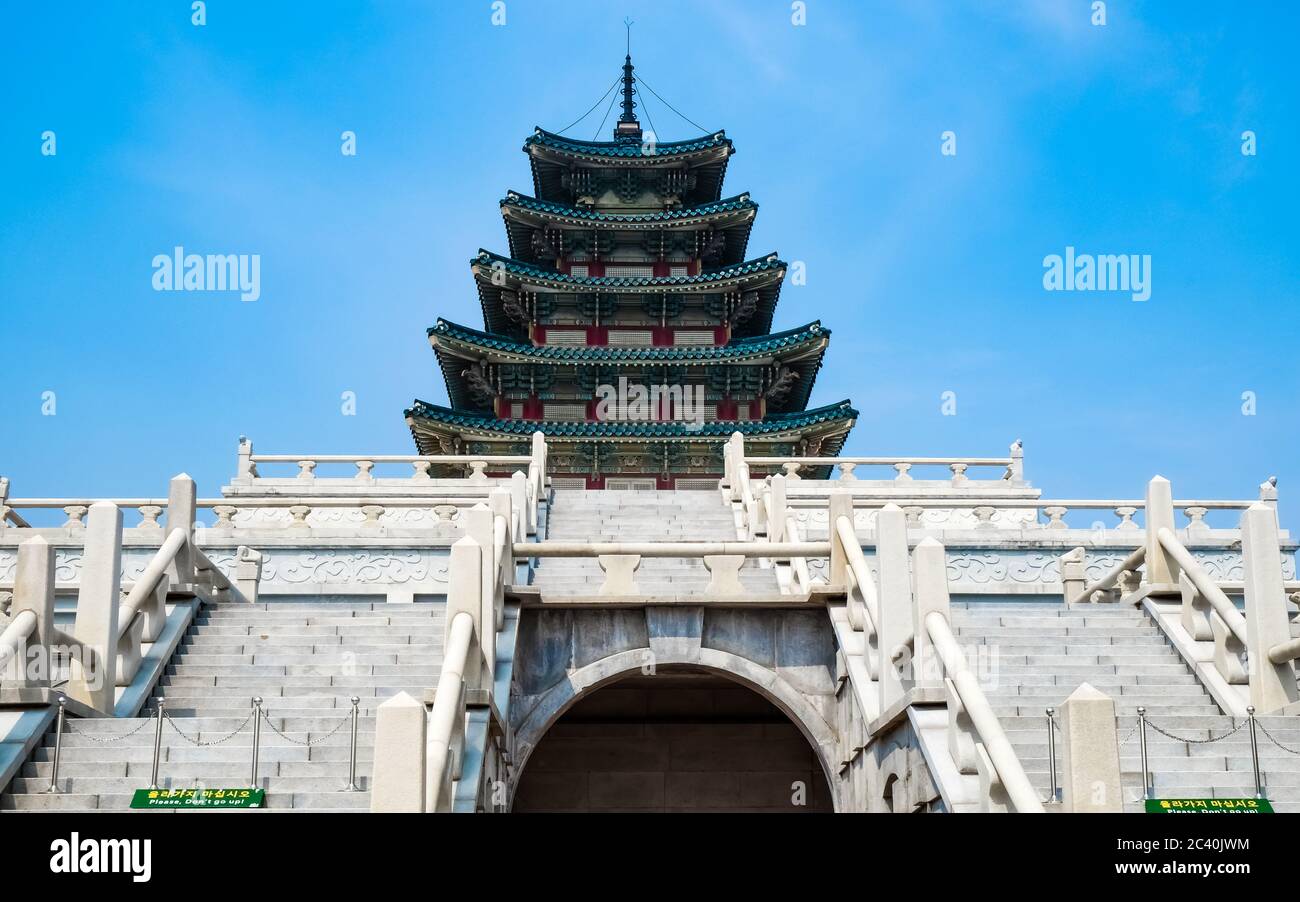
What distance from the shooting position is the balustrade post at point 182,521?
48.2ft

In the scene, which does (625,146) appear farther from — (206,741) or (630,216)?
(206,741)

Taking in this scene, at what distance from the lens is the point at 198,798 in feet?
33.7

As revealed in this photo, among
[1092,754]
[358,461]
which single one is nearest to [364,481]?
[358,461]

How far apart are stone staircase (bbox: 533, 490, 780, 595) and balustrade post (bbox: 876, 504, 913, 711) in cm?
307

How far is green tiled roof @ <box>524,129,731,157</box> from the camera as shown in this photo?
4050 cm

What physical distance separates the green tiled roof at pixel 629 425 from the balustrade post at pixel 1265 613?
21.4 meters

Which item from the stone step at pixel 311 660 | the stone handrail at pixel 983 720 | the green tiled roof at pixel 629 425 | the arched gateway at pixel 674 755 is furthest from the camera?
the green tiled roof at pixel 629 425

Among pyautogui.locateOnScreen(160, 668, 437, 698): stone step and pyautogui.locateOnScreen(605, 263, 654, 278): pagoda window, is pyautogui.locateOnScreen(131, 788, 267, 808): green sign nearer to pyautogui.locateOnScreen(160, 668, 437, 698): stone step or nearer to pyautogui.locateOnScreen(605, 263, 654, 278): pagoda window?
pyautogui.locateOnScreen(160, 668, 437, 698): stone step

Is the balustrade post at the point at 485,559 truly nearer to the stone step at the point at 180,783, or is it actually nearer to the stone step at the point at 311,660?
the stone step at the point at 311,660

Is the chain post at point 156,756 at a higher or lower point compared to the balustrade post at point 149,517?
lower

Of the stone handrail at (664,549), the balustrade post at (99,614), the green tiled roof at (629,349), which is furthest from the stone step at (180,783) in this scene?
the green tiled roof at (629,349)

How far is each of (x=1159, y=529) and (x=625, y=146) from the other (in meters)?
28.0

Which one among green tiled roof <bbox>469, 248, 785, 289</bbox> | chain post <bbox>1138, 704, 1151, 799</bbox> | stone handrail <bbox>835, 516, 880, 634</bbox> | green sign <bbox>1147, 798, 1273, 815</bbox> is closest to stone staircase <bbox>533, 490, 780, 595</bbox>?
stone handrail <bbox>835, 516, 880, 634</bbox>

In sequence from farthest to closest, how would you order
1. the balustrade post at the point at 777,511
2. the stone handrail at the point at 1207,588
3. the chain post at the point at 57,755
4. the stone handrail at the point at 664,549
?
1. the balustrade post at the point at 777,511
2. the stone handrail at the point at 664,549
3. the stone handrail at the point at 1207,588
4. the chain post at the point at 57,755
